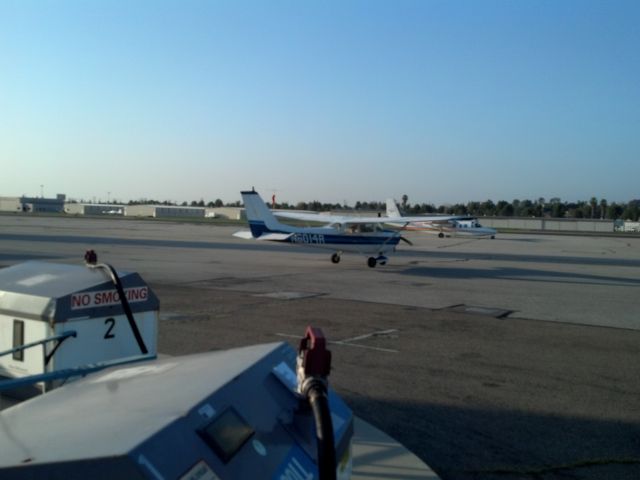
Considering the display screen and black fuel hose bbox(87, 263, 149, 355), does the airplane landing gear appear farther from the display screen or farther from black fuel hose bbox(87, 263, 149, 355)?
the display screen

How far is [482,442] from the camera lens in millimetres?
6008

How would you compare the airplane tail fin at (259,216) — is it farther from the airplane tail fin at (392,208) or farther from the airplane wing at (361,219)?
the airplane tail fin at (392,208)

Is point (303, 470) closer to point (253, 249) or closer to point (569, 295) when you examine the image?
point (569, 295)

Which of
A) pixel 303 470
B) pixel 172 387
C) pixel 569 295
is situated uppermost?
pixel 172 387

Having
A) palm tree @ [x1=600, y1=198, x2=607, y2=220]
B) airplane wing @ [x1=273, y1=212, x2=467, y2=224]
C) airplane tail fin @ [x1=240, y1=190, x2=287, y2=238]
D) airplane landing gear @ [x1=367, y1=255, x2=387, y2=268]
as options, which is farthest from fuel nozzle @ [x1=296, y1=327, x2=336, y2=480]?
palm tree @ [x1=600, y1=198, x2=607, y2=220]

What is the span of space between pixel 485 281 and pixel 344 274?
15.2 ft

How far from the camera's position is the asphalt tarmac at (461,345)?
6004 millimetres

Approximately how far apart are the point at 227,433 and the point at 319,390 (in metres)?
0.33

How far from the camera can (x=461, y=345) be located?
34.5 ft

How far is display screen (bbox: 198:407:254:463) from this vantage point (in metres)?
2.10

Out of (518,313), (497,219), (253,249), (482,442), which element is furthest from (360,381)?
(497,219)

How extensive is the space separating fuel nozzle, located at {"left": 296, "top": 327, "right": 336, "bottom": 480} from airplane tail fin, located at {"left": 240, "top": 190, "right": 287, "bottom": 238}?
2388 centimetres

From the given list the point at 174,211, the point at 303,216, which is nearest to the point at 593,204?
the point at 174,211

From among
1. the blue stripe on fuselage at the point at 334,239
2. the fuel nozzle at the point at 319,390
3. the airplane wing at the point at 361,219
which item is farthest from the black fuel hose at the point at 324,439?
the blue stripe on fuselage at the point at 334,239
